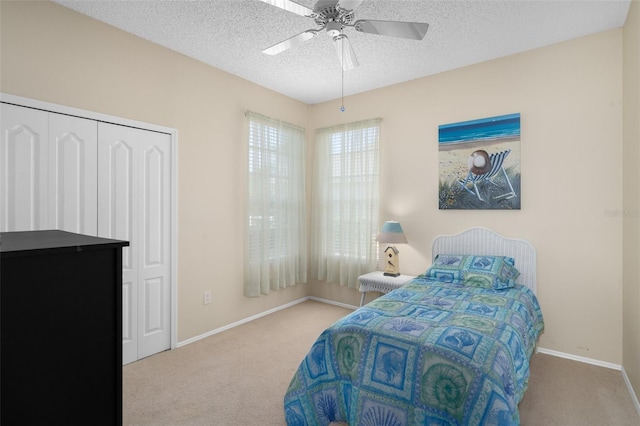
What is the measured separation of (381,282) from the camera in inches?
147

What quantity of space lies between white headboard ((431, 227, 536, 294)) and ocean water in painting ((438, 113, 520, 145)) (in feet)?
3.09

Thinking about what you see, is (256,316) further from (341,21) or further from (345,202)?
(341,21)

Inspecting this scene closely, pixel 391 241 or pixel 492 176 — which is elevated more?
pixel 492 176

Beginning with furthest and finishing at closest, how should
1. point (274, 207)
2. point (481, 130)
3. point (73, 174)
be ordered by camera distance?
point (274, 207) < point (481, 130) < point (73, 174)

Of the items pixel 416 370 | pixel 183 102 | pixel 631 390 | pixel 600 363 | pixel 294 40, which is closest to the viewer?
pixel 416 370

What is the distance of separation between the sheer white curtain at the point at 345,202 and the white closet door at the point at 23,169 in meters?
2.98

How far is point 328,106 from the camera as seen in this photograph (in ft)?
15.5

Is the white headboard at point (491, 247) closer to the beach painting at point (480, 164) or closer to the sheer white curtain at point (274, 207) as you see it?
the beach painting at point (480, 164)

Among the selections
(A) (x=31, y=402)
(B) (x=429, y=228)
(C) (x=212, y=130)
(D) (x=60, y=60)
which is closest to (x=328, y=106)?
(C) (x=212, y=130)

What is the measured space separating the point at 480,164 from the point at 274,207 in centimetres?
238

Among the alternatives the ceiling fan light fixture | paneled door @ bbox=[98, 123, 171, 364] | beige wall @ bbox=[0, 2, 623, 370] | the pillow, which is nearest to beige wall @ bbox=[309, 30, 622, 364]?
beige wall @ bbox=[0, 2, 623, 370]

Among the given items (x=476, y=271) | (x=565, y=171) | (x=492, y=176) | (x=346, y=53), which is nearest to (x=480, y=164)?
(x=492, y=176)

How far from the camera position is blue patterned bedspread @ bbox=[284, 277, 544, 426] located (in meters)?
1.64

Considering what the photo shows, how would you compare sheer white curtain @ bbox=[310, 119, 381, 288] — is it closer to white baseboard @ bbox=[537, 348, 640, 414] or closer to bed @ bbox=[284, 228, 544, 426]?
bed @ bbox=[284, 228, 544, 426]
